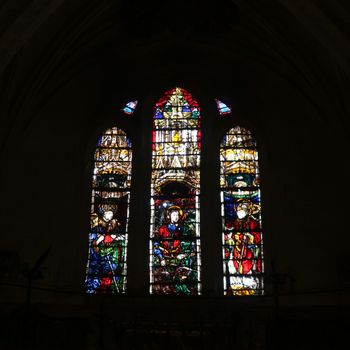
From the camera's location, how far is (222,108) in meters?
16.3

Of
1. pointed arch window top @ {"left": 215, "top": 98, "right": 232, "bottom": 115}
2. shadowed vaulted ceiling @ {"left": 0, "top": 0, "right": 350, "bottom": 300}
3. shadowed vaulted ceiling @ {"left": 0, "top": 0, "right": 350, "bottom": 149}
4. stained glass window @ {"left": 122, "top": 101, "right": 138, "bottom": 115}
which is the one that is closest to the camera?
shadowed vaulted ceiling @ {"left": 0, "top": 0, "right": 350, "bottom": 300}

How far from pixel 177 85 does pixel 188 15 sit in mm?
1843

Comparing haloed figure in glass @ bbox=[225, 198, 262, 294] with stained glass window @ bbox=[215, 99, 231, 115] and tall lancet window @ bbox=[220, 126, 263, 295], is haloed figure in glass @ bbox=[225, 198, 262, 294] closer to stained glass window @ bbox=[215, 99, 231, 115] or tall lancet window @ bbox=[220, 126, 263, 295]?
tall lancet window @ bbox=[220, 126, 263, 295]

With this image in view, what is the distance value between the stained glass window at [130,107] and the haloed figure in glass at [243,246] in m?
3.33

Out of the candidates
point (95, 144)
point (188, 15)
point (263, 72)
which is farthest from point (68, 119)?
point (263, 72)

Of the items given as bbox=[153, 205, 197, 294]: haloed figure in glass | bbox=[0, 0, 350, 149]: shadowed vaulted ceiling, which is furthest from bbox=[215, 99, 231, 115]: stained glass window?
bbox=[153, 205, 197, 294]: haloed figure in glass

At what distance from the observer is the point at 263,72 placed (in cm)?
1602

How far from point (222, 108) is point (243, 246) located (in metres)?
3.46

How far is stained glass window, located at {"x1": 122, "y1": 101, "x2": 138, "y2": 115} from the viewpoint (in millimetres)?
16391

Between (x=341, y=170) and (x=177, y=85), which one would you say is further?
(x=177, y=85)

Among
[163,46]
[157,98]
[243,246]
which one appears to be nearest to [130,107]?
[157,98]

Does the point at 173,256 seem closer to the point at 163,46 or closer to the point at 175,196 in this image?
the point at 175,196

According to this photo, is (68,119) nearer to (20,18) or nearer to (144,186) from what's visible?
(144,186)

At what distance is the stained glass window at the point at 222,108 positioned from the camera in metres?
16.3
